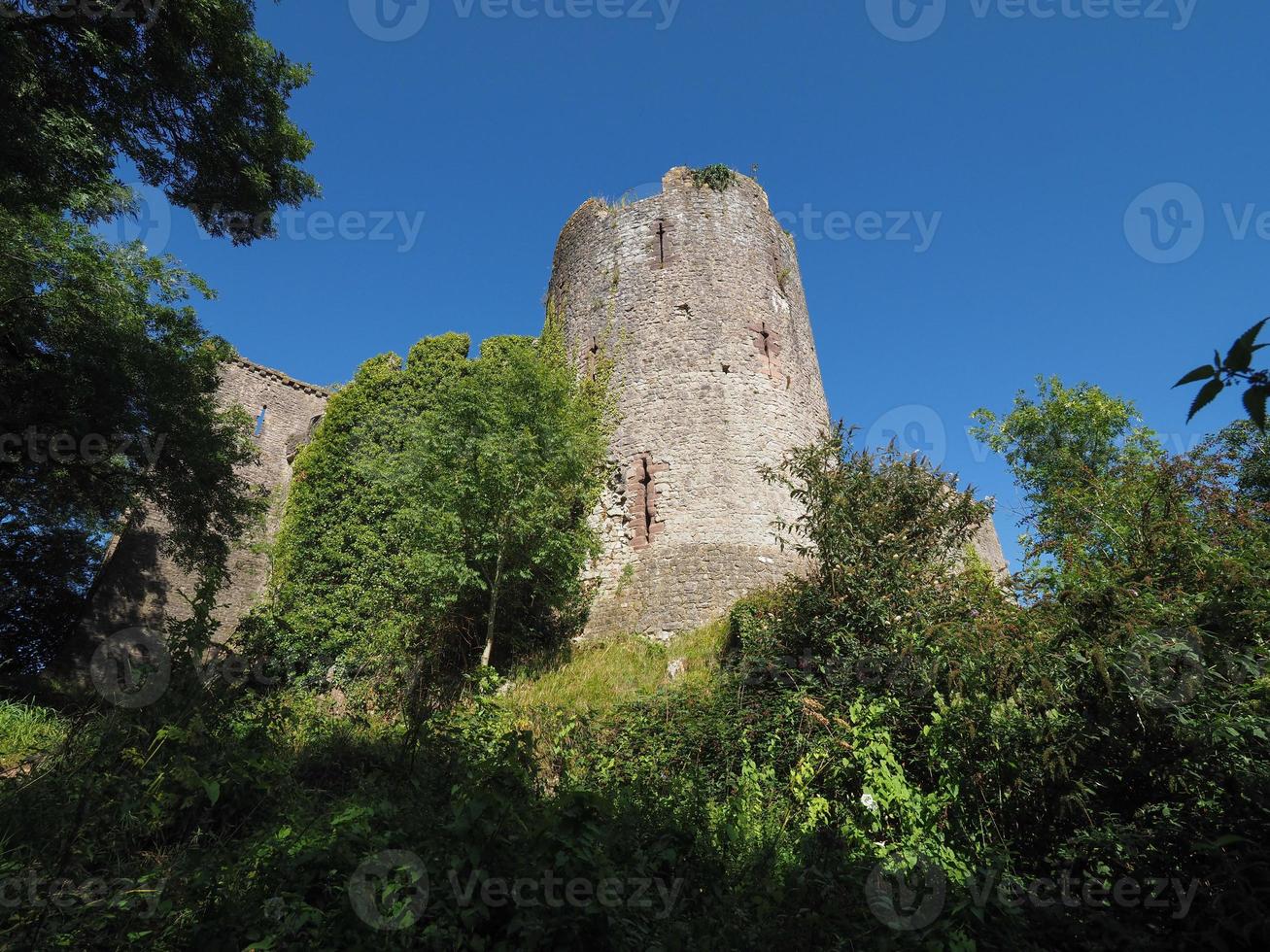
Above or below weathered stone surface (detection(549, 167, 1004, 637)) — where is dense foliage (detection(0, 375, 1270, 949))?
below

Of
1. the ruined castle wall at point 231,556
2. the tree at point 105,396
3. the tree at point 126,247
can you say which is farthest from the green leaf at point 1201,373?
the ruined castle wall at point 231,556

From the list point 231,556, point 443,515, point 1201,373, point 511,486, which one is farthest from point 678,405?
point 231,556

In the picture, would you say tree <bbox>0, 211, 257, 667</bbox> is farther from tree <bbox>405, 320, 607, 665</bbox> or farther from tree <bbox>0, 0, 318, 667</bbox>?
tree <bbox>405, 320, 607, 665</bbox>

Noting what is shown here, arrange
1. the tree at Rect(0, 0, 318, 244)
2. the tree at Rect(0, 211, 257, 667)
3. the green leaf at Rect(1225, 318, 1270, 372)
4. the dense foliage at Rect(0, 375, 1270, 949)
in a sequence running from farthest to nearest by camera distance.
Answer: the tree at Rect(0, 211, 257, 667) < the tree at Rect(0, 0, 318, 244) < the dense foliage at Rect(0, 375, 1270, 949) < the green leaf at Rect(1225, 318, 1270, 372)

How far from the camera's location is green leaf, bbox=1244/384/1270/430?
138cm

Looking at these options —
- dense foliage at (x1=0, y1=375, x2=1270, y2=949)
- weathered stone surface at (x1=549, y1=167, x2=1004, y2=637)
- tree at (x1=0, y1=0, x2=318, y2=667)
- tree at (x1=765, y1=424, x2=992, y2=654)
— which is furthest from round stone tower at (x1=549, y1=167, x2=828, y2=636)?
tree at (x1=0, y1=0, x2=318, y2=667)

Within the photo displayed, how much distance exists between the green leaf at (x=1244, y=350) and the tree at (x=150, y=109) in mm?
9293

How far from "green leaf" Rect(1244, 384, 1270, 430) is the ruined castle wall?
1458 centimetres

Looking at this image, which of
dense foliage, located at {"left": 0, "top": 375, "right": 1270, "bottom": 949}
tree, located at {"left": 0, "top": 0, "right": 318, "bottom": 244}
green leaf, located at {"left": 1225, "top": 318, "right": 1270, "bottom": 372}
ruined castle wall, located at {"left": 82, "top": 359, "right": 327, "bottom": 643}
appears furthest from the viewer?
ruined castle wall, located at {"left": 82, "top": 359, "right": 327, "bottom": 643}

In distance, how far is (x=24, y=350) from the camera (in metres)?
9.23

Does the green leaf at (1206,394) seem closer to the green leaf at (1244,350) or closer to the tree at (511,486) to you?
the green leaf at (1244,350)

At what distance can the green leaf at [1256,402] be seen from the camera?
138 centimetres

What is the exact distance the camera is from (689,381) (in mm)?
12914

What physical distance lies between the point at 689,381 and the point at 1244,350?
11.7 m
